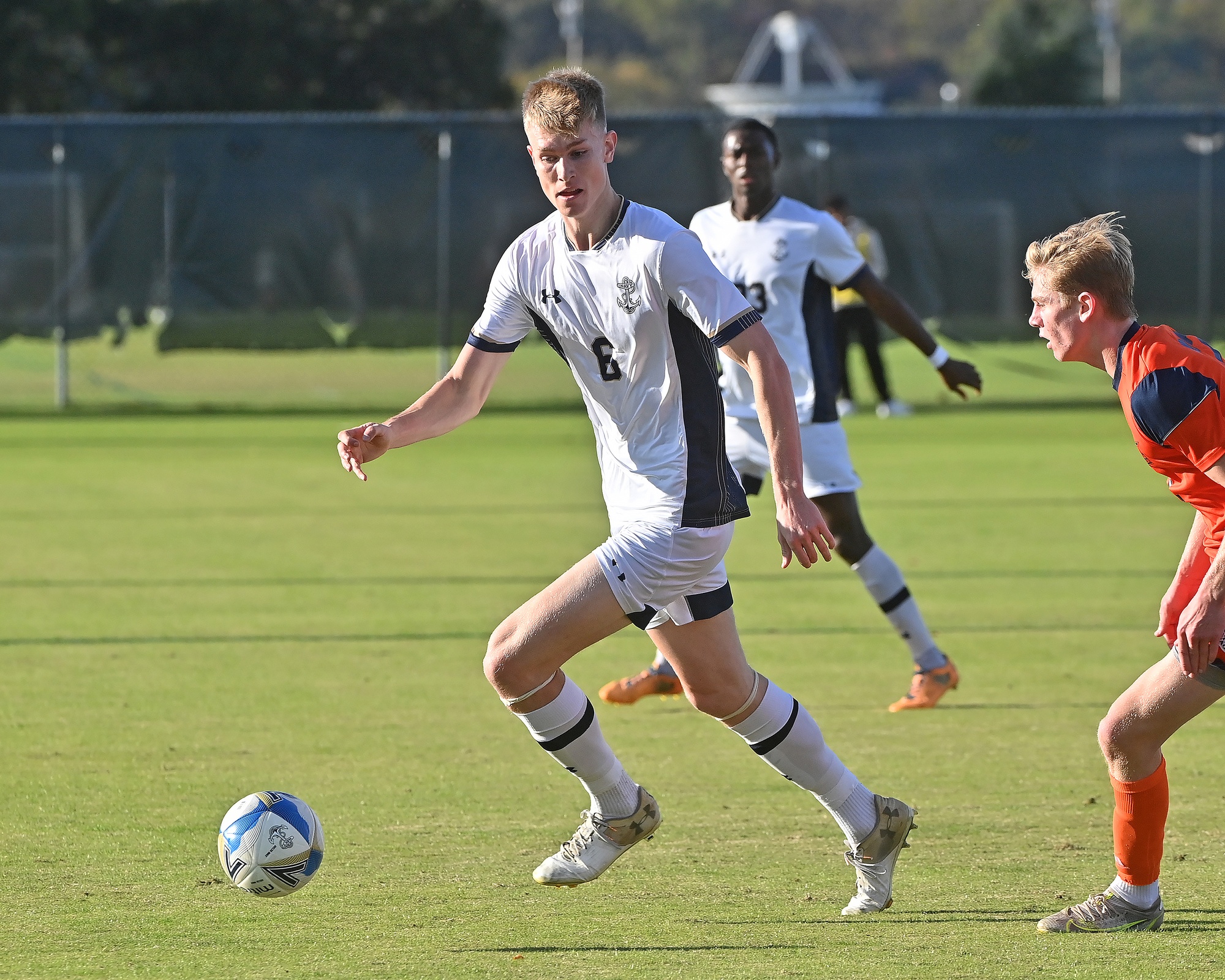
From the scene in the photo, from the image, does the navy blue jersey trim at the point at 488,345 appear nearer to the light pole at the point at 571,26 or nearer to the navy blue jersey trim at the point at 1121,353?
the navy blue jersey trim at the point at 1121,353

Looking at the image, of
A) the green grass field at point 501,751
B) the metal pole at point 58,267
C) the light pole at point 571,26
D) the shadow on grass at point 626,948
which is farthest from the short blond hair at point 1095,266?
the light pole at point 571,26

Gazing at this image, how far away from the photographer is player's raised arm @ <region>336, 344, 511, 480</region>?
183 inches

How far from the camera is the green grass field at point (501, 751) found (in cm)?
423

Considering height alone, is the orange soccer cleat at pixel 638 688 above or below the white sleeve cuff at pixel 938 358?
below

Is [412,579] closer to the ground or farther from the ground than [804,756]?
closer to the ground

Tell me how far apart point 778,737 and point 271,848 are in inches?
51.1

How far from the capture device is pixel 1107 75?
290 ft

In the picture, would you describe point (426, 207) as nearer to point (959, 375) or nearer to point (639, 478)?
point (959, 375)

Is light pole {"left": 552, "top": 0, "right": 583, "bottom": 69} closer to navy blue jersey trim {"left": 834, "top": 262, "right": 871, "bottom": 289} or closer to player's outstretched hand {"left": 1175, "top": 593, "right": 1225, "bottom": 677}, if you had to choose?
navy blue jersey trim {"left": 834, "top": 262, "right": 871, "bottom": 289}

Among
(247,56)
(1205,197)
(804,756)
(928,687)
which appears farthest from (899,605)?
(247,56)

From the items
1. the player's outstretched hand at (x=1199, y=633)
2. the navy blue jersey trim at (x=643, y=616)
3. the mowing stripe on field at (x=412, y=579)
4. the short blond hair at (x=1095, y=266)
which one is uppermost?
the short blond hair at (x=1095, y=266)


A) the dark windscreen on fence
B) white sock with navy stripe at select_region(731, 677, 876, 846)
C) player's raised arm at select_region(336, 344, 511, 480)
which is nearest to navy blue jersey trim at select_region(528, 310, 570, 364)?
player's raised arm at select_region(336, 344, 511, 480)

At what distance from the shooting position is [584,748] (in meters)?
4.63

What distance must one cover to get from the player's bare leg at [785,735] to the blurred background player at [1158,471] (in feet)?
1.50
